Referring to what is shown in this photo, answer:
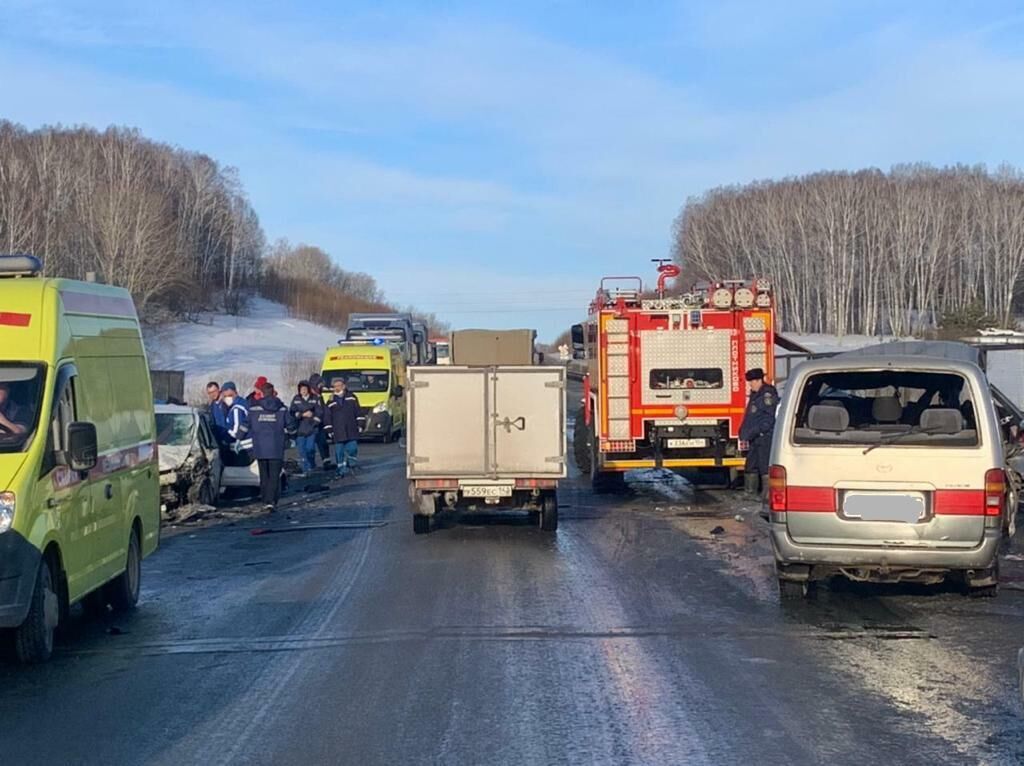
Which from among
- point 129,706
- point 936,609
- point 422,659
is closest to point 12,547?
point 129,706

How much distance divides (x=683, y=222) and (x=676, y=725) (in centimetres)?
9587

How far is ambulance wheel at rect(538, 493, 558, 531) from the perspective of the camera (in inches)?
607

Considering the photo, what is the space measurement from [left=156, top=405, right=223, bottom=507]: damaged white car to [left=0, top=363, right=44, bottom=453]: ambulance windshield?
866 cm

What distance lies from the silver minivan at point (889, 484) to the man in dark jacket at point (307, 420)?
1474cm

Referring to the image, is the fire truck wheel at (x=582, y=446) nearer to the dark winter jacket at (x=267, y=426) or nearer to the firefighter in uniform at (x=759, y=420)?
the firefighter in uniform at (x=759, y=420)

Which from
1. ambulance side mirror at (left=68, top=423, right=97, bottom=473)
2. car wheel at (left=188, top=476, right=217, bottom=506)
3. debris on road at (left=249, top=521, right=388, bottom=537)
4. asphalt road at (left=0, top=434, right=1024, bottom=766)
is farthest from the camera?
car wheel at (left=188, top=476, right=217, bottom=506)

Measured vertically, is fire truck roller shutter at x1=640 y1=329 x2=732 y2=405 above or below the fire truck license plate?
above

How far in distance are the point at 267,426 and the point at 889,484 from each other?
1024 centimetres

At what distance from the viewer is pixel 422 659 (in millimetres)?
8445

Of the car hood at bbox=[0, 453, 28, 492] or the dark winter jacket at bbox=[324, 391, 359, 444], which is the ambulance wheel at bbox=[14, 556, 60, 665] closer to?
the car hood at bbox=[0, 453, 28, 492]

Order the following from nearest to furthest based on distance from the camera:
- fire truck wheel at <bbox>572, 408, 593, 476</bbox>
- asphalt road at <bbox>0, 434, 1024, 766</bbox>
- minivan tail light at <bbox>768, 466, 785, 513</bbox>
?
1. asphalt road at <bbox>0, 434, 1024, 766</bbox>
2. minivan tail light at <bbox>768, 466, 785, 513</bbox>
3. fire truck wheel at <bbox>572, 408, 593, 476</bbox>

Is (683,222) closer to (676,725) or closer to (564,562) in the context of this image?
(564,562)

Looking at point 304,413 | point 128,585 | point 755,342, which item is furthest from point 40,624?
point 304,413

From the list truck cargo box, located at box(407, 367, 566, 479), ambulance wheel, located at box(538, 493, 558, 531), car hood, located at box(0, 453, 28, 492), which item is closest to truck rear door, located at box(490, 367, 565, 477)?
truck cargo box, located at box(407, 367, 566, 479)
